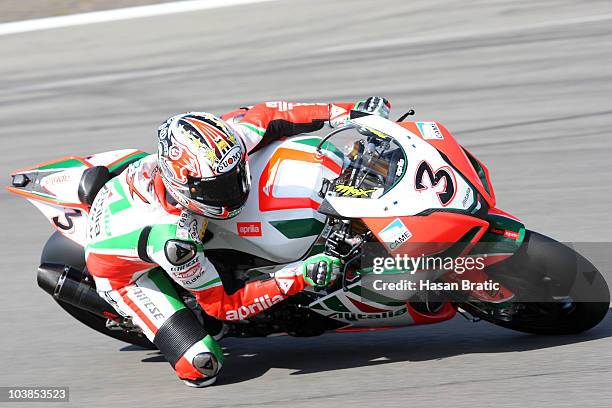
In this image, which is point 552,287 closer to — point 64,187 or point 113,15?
point 64,187

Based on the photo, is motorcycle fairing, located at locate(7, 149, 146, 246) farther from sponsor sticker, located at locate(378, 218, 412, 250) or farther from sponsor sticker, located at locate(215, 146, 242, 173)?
sponsor sticker, located at locate(378, 218, 412, 250)

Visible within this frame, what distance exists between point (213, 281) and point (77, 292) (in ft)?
3.44

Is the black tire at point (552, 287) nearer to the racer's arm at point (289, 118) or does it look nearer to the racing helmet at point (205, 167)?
the racer's arm at point (289, 118)

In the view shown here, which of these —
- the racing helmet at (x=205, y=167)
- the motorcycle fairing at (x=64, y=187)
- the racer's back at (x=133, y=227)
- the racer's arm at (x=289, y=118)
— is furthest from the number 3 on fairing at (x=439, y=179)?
the motorcycle fairing at (x=64, y=187)

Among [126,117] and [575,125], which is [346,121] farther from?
[126,117]

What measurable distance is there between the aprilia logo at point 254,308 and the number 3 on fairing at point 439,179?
3.04 ft

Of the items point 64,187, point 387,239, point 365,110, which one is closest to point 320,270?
point 387,239

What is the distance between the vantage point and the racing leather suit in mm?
5066

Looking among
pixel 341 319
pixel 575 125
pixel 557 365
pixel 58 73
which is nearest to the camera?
pixel 557 365

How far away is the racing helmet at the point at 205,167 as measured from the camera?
489cm

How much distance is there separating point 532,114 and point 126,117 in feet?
13.3

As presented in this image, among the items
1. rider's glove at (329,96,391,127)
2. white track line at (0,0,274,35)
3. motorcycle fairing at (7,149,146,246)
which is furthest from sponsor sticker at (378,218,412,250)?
white track line at (0,0,274,35)

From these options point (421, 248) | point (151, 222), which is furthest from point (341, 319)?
point (151, 222)

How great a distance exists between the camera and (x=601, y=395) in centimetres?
471
